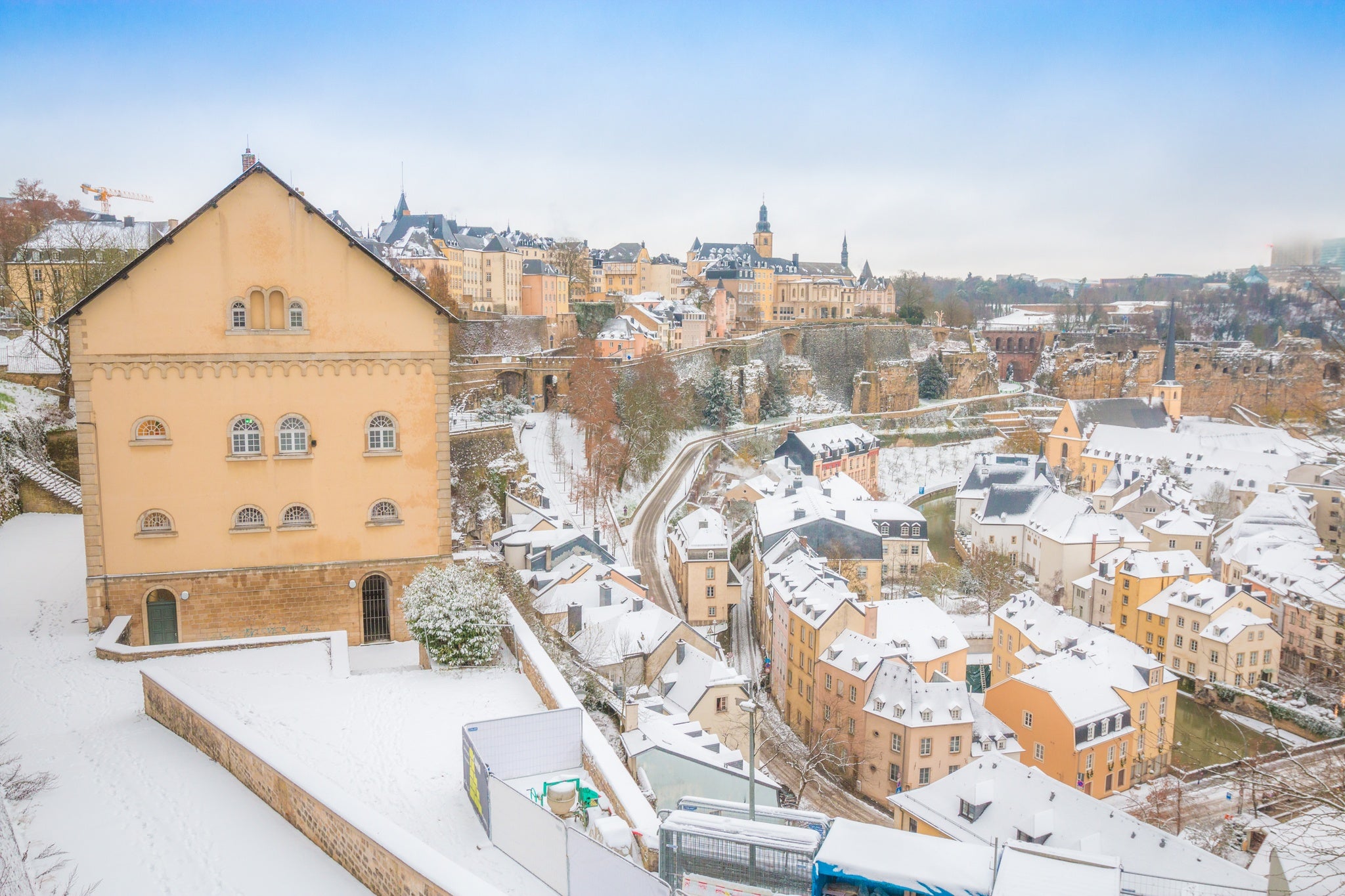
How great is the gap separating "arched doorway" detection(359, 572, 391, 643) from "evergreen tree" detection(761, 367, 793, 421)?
50666 mm

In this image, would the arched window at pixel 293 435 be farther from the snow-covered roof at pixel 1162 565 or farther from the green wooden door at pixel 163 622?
the snow-covered roof at pixel 1162 565

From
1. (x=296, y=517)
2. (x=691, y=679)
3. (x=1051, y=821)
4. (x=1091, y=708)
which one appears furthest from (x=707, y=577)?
(x=296, y=517)

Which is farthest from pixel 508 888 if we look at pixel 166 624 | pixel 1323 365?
pixel 166 624

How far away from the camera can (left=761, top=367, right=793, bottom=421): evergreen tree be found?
65250 millimetres

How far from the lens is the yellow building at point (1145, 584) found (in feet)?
112

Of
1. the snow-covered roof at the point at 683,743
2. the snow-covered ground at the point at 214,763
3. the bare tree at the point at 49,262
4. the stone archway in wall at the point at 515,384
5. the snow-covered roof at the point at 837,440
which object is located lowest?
the snow-covered roof at the point at 683,743

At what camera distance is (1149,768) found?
1006 inches

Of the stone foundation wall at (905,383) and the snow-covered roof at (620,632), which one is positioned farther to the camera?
Answer: the stone foundation wall at (905,383)

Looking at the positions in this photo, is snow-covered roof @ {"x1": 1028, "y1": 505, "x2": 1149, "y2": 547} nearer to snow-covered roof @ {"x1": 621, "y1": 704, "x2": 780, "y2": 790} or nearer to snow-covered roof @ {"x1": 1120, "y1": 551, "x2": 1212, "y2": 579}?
snow-covered roof @ {"x1": 1120, "y1": 551, "x2": 1212, "y2": 579}

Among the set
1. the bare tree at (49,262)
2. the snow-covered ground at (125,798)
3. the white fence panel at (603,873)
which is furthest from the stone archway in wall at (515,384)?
the white fence panel at (603,873)

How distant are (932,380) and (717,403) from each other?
28.8 meters

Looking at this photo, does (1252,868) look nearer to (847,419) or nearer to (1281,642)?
(1281,642)

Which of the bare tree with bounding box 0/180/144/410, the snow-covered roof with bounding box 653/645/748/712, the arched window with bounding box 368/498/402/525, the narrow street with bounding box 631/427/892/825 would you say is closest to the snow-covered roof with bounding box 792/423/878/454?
the narrow street with bounding box 631/427/892/825

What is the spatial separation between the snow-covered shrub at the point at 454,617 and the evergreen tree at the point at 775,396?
52038 millimetres
